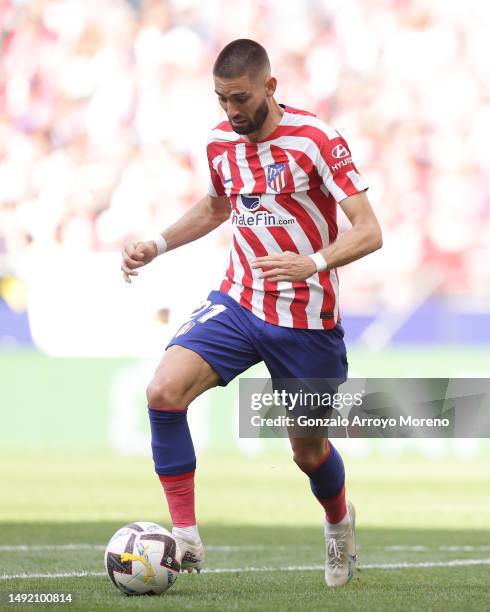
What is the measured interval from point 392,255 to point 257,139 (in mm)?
11002

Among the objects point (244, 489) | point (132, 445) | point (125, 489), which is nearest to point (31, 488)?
point (125, 489)

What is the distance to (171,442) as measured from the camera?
5.07 metres

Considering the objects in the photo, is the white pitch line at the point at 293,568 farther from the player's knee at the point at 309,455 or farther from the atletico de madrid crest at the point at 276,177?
the atletico de madrid crest at the point at 276,177

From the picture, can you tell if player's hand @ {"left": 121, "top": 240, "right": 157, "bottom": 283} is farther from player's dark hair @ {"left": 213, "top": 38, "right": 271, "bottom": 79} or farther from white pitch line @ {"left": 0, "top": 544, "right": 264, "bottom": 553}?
white pitch line @ {"left": 0, "top": 544, "right": 264, "bottom": 553}

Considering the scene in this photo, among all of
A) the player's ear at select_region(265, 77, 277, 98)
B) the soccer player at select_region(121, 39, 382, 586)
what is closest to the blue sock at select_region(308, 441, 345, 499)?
the soccer player at select_region(121, 39, 382, 586)

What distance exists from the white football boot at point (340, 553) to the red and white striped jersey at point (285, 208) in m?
1.02

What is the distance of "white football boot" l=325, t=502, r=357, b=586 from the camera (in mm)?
5465

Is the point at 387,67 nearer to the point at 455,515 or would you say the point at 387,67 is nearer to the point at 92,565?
the point at 455,515

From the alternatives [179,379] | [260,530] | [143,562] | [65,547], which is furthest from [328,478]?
[260,530]

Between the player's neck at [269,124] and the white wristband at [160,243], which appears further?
the white wristband at [160,243]

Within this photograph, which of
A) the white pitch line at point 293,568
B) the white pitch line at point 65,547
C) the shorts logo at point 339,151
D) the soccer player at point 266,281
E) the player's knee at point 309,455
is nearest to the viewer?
the soccer player at point 266,281

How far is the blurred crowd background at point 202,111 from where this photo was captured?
16.1 metres

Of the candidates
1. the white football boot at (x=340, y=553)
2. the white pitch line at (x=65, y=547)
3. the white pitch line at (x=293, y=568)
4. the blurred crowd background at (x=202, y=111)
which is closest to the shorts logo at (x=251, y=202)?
the white football boot at (x=340, y=553)

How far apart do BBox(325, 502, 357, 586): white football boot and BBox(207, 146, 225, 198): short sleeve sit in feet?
5.44
